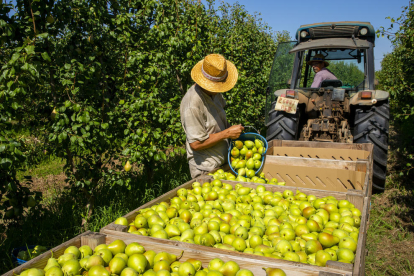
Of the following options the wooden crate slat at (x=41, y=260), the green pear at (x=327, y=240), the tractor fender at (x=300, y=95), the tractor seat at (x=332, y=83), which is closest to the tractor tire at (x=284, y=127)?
the tractor fender at (x=300, y=95)

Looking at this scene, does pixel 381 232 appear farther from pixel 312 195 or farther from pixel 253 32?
pixel 253 32

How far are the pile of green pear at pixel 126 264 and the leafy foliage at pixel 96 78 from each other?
4.06 ft

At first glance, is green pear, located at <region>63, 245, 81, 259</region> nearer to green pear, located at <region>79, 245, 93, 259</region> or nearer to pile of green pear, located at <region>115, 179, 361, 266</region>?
green pear, located at <region>79, 245, 93, 259</region>

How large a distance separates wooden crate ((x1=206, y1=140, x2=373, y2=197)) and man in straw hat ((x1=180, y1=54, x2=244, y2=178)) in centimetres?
22

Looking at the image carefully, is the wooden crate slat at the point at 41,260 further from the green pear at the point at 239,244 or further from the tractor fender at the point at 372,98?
the tractor fender at the point at 372,98

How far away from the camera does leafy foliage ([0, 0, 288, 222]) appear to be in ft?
9.15

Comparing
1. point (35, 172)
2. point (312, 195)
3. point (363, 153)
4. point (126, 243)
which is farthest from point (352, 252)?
point (35, 172)

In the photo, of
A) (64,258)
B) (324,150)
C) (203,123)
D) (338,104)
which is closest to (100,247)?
(64,258)

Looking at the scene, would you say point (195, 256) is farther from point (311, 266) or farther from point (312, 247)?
point (312, 247)

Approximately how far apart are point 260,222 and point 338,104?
3.49 meters

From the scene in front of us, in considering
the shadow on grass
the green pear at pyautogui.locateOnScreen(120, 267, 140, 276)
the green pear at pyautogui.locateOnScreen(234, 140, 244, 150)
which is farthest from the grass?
the green pear at pyautogui.locateOnScreen(120, 267, 140, 276)

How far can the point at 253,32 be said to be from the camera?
359 inches

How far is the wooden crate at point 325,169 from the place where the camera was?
338cm

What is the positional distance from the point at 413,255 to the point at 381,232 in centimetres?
59
